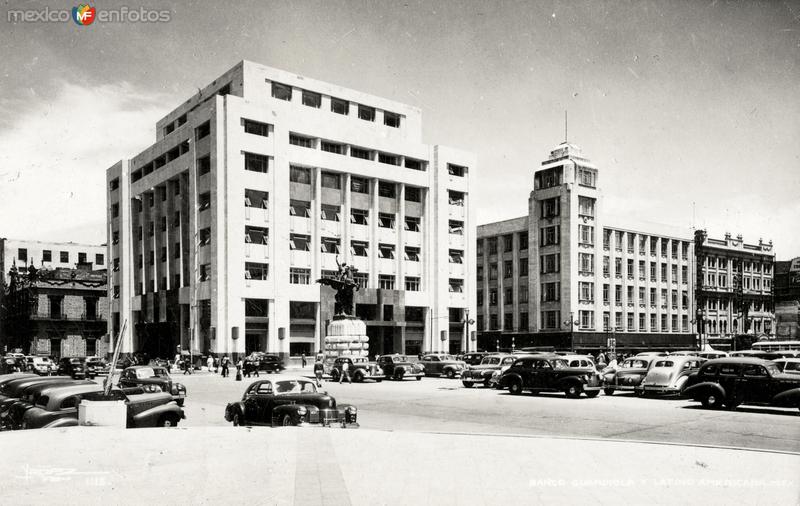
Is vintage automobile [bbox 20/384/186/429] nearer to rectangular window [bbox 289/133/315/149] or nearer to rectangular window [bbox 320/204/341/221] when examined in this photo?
rectangular window [bbox 289/133/315/149]

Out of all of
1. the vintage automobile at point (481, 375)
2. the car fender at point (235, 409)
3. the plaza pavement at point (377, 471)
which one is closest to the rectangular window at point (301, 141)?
the vintage automobile at point (481, 375)

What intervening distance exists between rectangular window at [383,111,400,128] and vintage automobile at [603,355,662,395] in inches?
1847

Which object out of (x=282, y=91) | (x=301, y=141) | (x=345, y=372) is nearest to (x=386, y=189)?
(x=301, y=141)

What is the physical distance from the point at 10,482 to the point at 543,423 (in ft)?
36.1

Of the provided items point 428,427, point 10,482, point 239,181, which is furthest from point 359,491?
point 239,181

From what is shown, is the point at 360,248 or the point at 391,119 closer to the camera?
the point at 360,248

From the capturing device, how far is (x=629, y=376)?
25250 millimetres

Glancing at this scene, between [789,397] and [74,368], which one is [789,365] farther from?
[74,368]

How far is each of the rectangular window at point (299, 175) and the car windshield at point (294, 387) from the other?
45.4 m

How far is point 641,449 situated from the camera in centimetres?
1133

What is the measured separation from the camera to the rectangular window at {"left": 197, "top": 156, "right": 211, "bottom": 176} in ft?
192

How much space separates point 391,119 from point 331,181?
1125cm

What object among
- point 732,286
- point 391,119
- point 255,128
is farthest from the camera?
point 732,286

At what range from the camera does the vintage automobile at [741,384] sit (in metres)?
18.3
